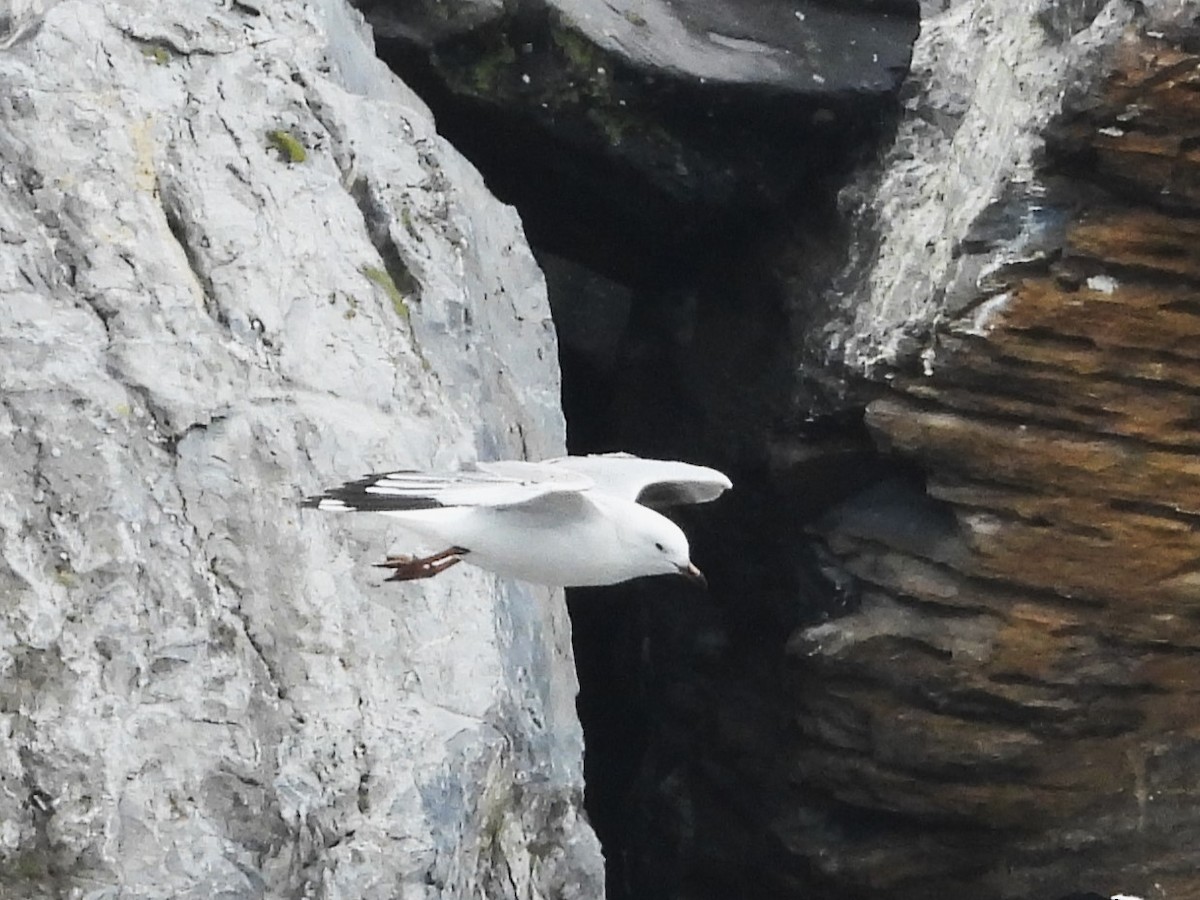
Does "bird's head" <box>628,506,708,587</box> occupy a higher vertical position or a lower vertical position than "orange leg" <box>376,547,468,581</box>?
higher

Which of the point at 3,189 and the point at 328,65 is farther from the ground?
the point at 328,65

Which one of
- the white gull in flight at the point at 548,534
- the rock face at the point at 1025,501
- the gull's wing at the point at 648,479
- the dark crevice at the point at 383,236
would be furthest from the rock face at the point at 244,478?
the rock face at the point at 1025,501

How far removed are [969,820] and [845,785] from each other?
0.50m

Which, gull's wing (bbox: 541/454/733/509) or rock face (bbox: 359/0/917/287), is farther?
rock face (bbox: 359/0/917/287)

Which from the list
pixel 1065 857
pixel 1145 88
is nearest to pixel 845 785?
pixel 1065 857

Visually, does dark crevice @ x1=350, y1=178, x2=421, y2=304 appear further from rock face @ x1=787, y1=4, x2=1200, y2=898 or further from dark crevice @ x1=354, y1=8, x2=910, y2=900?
rock face @ x1=787, y1=4, x2=1200, y2=898

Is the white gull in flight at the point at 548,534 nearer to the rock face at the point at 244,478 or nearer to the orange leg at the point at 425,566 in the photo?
the orange leg at the point at 425,566

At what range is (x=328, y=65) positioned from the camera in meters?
5.22

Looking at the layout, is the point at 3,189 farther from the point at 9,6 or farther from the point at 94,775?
the point at 94,775

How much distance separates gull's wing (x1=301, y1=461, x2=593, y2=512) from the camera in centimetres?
324

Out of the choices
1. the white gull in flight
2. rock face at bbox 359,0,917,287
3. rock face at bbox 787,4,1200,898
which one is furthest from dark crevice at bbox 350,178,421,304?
rock face at bbox 787,4,1200,898

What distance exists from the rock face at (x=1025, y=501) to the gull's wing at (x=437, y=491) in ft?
7.44

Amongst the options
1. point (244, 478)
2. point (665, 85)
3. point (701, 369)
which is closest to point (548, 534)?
point (244, 478)

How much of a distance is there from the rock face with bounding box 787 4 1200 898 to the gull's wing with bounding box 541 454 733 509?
1.44m
